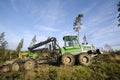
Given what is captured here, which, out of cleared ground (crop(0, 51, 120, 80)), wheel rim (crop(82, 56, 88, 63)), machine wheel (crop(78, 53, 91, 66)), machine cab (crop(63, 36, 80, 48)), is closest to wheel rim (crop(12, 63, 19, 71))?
cleared ground (crop(0, 51, 120, 80))

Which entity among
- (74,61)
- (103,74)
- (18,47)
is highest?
(18,47)

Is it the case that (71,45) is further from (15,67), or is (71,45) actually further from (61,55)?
(15,67)

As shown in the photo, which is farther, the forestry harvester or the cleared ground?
the forestry harvester

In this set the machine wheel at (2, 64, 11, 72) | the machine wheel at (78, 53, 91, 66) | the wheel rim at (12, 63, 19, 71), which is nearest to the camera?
the machine wheel at (78, 53, 91, 66)

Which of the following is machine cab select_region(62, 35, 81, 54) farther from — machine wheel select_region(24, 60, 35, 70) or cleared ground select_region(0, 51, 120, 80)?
machine wheel select_region(24, 60, 35, 70)

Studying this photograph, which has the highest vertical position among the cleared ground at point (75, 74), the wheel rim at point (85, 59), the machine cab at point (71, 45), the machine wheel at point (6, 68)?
the machine cab at point (71, 45)

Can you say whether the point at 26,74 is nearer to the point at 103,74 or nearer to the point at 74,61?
the point at 74,61

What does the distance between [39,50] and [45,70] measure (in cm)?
471

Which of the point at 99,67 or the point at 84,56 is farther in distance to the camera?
the point at 84,56

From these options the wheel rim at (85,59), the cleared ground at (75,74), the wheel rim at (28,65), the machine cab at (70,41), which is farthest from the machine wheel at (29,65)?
the wheel rim at (85,59)

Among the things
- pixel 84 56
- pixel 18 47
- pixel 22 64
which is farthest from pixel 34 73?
pixel 18 47

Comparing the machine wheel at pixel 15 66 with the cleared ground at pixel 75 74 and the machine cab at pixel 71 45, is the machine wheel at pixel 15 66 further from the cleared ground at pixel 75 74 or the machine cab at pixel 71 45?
the machine cab at pixel 71 45

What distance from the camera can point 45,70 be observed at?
13.6m

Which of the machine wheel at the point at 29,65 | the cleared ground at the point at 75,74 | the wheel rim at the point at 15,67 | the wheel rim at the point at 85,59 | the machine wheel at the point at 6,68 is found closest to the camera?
the cleared ground at the point at 75,74
